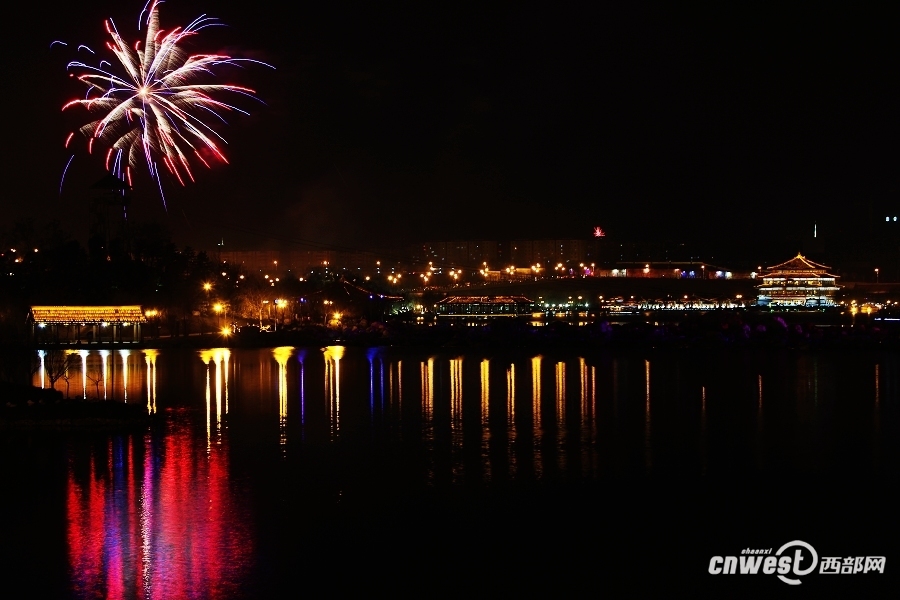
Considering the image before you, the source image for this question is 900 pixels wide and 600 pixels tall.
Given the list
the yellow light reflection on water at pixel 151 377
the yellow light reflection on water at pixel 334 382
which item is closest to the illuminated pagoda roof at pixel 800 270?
the yellow light reflection on water at pixel 334 382

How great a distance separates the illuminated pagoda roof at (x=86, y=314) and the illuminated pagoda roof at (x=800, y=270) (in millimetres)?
54983

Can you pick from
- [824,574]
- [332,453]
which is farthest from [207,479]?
[824,574]

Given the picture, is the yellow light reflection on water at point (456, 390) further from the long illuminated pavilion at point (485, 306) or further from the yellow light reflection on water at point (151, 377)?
the long illuminated pavilion at point (485, 306)

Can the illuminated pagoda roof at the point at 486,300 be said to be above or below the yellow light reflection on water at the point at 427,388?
above

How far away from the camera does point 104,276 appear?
44625mm

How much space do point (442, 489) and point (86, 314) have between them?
97.2 ft

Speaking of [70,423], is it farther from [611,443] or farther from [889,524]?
[889,524]

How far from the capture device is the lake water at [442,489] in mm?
9227

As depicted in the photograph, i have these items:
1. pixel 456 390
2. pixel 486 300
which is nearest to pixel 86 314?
pixel 456 390

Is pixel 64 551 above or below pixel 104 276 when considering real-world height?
below

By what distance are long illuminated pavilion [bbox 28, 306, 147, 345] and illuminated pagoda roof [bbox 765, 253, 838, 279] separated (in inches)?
2163

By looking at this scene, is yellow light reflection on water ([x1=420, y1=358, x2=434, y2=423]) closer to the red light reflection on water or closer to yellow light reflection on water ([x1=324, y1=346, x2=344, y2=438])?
yellow light reflection on water ([x1=324, y1=346, x2=344, y2=438])

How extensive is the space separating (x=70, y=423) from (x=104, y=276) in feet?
97.2

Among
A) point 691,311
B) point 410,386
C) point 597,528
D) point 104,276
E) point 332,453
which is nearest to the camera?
point 597,528
